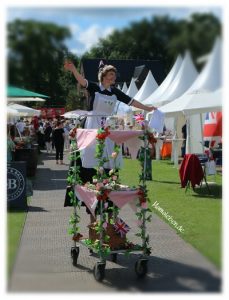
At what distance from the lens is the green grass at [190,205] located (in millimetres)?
2572

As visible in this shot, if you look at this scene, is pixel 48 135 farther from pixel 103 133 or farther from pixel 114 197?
pixel 103 133

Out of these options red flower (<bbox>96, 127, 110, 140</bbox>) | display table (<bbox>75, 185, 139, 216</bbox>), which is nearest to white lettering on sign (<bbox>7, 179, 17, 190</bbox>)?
display table (<bbox>75, 185, 139, 216</bbox>)

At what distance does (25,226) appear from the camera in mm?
7328

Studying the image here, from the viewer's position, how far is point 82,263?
533 cm

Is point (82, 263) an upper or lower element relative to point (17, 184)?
lower

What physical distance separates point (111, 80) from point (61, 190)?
24.3 ft

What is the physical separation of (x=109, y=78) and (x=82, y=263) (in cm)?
185

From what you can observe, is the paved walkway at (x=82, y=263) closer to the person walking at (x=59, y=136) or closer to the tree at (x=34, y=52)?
the tree at (x=34, y=52)

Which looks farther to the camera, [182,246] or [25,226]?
[25,226]

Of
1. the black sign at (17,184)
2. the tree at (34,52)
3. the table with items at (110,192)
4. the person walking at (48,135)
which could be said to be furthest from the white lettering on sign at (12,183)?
the person walking at (48,135)

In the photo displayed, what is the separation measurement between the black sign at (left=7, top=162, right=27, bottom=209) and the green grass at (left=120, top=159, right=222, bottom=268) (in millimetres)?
2201

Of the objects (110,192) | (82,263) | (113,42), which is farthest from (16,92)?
(82,263)

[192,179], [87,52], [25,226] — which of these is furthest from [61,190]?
[87,52]

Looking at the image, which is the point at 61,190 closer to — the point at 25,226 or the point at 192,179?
the point at 192,179
